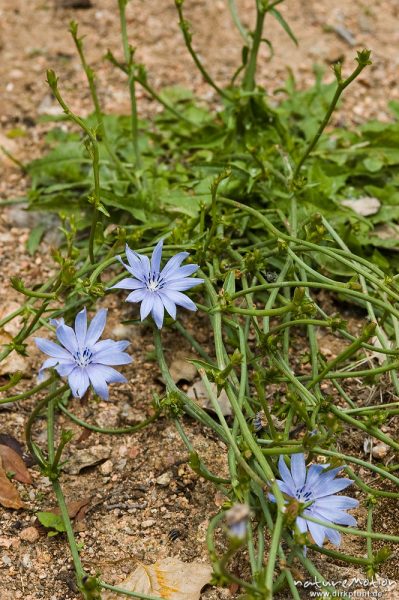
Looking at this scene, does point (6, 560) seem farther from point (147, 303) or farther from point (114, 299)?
point (114, 299)

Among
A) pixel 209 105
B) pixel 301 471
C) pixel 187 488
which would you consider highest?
pixel 209 105

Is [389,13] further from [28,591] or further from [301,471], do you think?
[28,591]

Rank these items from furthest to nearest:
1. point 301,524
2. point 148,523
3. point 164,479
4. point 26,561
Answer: point 164,479
point 148,523
point 26,561
point 301,524

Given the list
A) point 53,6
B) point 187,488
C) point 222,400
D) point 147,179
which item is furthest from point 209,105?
point 187,488

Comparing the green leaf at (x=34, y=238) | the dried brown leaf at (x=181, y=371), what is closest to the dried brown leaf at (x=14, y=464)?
the dried brown leaf at (x=181, y=371)

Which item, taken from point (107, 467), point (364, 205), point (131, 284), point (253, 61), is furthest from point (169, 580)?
point (253, 61)

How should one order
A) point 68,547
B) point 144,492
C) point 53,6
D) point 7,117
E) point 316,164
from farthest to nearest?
point 53,6 < point 7,117 < point 316,164 < point 144,492 < point 68,547
